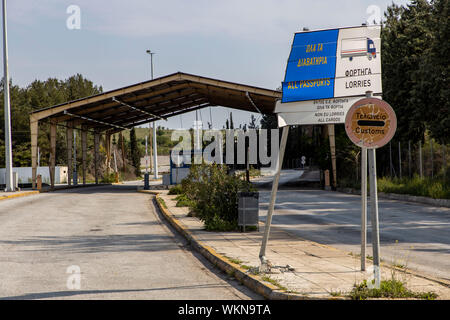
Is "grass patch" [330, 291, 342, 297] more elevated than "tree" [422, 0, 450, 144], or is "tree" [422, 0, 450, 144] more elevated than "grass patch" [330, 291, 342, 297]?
"tree" [422, 0, 450, 144]

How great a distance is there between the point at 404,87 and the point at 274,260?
24.3m

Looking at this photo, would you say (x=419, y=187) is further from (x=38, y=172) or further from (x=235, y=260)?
(x=38, y=172)

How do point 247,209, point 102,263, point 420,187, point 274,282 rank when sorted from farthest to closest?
1. point 420,187
2. point 247,209
3. point 102,263
4. point 274,282

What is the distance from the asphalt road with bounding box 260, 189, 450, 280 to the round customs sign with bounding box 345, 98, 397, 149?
267cm

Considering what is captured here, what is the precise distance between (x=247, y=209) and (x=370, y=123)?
23.1 feet

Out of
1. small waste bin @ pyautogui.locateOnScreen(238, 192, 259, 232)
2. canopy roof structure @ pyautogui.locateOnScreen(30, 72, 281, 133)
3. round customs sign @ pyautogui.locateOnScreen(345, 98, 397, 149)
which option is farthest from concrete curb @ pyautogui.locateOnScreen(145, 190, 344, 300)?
canopy roof structure @ pyautogui.locateOnScreen(30, 72, 281, 133)

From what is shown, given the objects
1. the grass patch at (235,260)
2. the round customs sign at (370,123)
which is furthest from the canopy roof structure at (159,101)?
the round customs sign at (370,123)

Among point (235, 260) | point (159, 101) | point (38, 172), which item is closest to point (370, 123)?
point (235, 260)

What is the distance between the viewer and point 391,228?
1559 centimetres

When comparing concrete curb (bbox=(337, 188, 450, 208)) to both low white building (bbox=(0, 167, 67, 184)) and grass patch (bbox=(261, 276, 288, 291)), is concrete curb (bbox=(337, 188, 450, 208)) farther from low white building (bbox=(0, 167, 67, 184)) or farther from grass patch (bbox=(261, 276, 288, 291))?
low white building (bbox=(0, 167, 67, 184))

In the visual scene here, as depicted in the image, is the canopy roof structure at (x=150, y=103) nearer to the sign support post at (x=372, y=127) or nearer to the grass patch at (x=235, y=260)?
the grass patch at (x=235, y=260)

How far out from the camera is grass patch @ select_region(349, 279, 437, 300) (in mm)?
6601

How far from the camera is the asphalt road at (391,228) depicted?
10680mm
